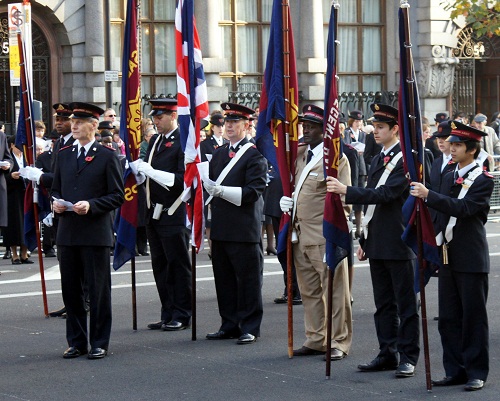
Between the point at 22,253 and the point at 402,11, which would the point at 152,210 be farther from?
the point at 22,253

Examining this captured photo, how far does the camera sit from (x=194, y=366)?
32.1 feet

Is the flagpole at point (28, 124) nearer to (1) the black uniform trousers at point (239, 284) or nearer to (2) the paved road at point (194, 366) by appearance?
(2) the paved road at point (194, 366)

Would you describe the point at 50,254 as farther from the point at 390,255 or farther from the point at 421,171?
the point at 421,171

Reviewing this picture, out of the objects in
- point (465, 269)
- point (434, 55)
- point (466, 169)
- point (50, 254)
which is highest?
point (434, 55)

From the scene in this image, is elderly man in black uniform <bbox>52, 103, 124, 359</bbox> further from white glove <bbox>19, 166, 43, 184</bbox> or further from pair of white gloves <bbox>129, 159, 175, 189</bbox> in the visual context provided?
white glove <bbox>19, 166, 43, 184</bbox>

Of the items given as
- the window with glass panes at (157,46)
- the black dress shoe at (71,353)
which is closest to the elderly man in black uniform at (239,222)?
the black dress shoe at (71,353)

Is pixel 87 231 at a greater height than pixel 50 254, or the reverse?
pixel 87 231

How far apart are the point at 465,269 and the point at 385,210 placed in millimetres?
987

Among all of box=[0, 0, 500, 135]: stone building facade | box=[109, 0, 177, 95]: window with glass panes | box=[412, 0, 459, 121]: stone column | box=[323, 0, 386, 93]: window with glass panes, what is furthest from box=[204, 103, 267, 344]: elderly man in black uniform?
box=[323, 0, 386, 93]: window with glass panes

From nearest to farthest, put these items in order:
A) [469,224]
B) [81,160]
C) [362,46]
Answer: [469,224] → [81,160] → [362,46]

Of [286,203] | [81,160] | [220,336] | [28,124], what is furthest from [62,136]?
[286,203]

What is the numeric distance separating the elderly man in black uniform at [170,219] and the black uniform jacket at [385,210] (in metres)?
2.47

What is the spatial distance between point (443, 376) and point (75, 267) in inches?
124

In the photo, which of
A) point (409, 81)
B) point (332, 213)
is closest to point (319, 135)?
point (332, 213)
